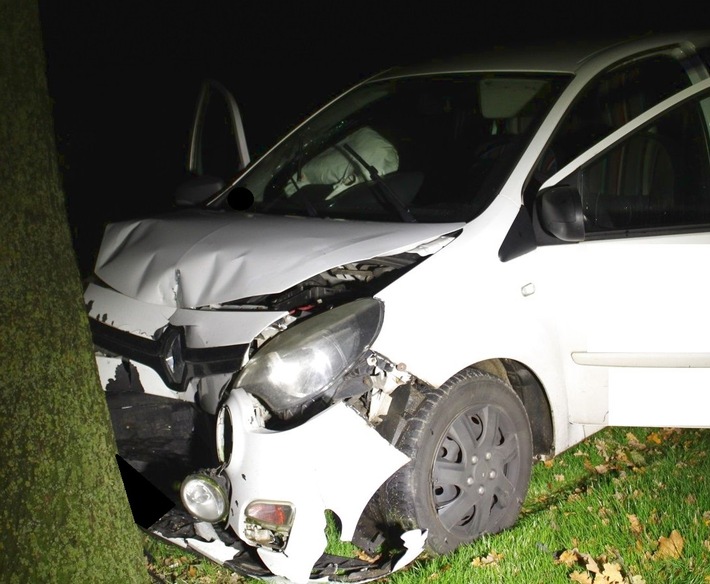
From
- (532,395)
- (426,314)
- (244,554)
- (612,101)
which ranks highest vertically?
(612,101)

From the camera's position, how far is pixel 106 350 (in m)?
3.77

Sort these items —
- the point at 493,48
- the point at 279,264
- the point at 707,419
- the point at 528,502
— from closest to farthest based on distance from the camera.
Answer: the point at 279,264
the point at 707,419
the point at 528,502
the point at 493,48

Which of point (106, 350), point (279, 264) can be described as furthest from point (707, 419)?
point (106, 350)

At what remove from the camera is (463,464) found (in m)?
3.61

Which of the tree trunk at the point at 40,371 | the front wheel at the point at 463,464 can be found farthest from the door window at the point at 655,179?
the tree trunk at the point at 40,371

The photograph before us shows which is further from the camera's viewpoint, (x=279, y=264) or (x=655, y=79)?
(x=655, y=79)

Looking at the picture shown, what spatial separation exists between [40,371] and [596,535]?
7.24ft

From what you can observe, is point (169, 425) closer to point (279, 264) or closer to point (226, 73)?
point (279, 264)

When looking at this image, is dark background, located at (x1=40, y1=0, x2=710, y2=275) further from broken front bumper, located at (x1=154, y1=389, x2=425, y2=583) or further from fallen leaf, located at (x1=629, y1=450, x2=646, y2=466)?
broken front bumper, located at (x1=154, y1=389, x2=425, y2=583)

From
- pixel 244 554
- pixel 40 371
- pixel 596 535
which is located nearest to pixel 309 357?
pixel 244 554

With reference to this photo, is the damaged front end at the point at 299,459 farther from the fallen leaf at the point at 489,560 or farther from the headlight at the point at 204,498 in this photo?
the fallen leaf at the point at 489,560

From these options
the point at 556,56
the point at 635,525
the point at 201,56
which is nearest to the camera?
the point at 635,525

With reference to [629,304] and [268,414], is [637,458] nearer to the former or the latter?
[629,304]

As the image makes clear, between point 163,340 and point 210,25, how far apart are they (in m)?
13.3
